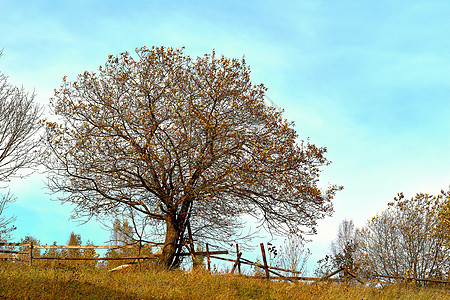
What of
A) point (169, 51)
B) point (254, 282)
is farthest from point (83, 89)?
point (254, 282)

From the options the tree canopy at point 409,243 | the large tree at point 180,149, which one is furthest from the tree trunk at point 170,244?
the tree canopy at point 409,243

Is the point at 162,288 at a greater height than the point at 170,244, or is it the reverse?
the point at 170,244

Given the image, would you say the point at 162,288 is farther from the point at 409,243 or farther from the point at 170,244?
the point at 409,243

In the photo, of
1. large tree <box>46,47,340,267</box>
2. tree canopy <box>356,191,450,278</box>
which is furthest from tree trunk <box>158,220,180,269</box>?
tree canopy <box>356,191,450,278</box>

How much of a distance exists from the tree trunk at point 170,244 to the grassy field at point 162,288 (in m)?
1.26

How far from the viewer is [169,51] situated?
1633 centimetres

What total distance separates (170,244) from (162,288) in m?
4.16

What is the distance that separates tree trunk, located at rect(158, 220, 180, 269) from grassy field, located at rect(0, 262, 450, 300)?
4.14 ft

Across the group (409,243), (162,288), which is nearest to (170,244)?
(162,288)

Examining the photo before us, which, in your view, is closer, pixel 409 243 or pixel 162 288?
pixel 162 288

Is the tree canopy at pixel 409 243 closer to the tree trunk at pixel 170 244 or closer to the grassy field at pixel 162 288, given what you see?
the grassy field at pixel 162 288

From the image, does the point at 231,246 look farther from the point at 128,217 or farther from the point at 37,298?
the point at 37,298

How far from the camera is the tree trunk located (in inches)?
649

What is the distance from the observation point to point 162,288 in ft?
41.0
